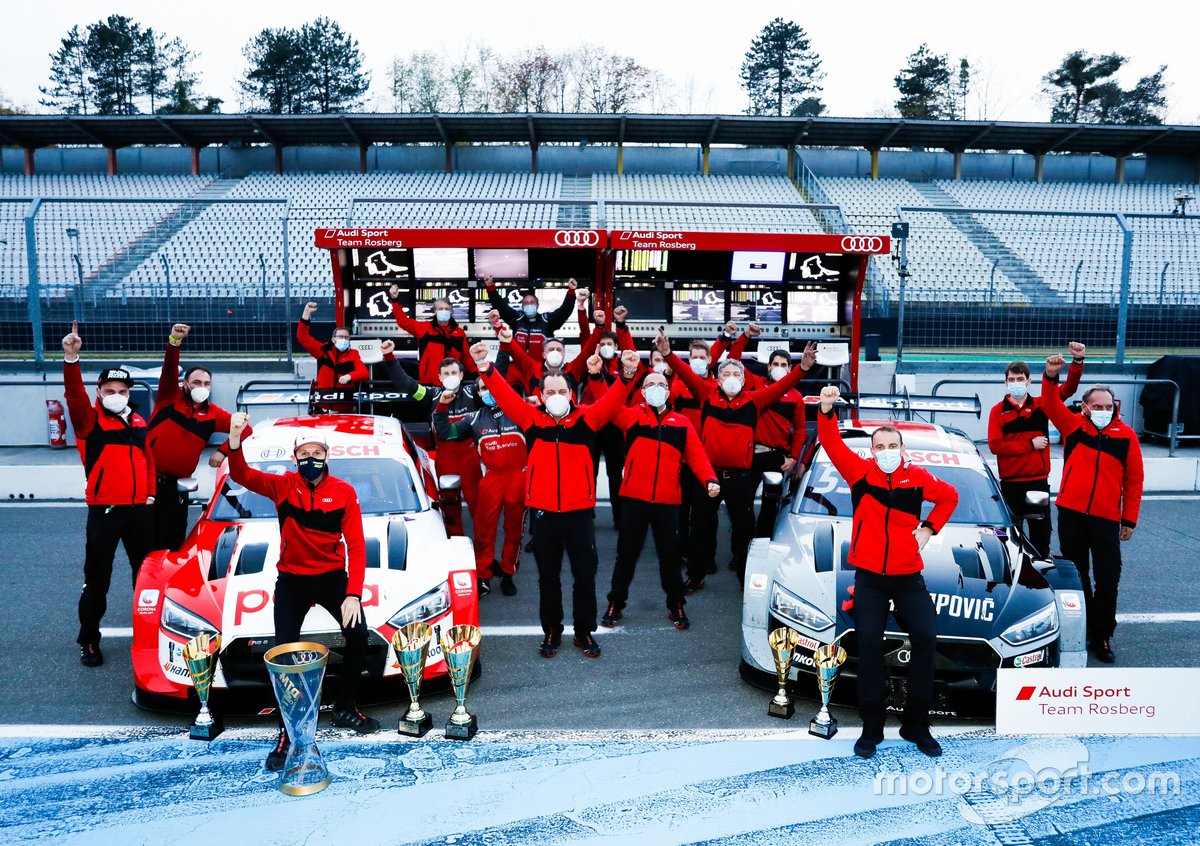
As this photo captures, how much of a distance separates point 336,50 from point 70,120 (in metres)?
22.5

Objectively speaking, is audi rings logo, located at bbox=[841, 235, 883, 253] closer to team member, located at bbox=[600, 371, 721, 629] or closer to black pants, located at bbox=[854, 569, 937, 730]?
team member, located at bbox=[600, 371, 721, 629]

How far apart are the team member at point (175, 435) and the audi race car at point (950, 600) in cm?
376

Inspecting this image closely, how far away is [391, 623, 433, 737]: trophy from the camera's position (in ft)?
15.5

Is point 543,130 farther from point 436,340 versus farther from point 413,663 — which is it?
point 413,663

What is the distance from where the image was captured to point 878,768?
15.5 ft

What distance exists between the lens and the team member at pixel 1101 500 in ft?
20.8

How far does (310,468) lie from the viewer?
494 cm

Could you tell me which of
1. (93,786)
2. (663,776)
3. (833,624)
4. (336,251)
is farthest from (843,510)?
(336,251)

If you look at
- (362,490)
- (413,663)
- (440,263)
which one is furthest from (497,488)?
(440,263)

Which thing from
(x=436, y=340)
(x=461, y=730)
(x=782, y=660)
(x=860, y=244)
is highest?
(x=860, y=244)

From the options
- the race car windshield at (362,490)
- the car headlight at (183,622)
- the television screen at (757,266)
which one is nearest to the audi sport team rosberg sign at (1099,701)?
the race car windshield at (362,490)

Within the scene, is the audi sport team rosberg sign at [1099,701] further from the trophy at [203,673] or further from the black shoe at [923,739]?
the trophy at [203,673]

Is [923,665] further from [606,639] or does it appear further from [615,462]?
[615,462]

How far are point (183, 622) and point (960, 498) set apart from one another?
4.80 metres
